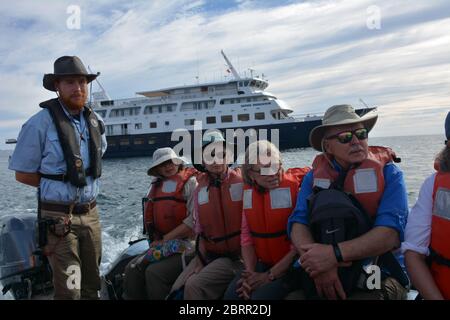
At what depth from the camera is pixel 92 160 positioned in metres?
2.93

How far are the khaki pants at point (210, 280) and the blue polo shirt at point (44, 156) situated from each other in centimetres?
105

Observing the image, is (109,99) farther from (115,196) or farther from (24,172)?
(24,172)

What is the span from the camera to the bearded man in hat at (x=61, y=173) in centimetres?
265

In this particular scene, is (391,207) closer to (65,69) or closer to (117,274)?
(65,69)

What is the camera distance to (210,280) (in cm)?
286

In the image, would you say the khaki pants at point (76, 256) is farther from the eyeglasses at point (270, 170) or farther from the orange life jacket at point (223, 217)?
the eyeglasses at point (270, 170)

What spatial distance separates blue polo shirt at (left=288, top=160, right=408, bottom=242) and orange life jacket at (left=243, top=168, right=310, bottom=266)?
0.20 metres

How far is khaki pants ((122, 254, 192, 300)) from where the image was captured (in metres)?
3.32

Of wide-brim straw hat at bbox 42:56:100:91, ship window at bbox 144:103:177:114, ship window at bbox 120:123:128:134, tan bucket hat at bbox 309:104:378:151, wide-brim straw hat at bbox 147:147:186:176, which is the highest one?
ship window at bbox 144:103:177:114

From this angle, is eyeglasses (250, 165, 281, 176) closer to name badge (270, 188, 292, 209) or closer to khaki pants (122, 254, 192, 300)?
name badge (270, 188, 292, 209)

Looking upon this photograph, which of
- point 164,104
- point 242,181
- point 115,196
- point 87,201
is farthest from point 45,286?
point 164,104

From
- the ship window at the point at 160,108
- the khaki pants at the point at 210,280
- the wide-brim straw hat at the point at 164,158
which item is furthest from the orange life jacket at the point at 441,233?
the ship window at the point at 160,108

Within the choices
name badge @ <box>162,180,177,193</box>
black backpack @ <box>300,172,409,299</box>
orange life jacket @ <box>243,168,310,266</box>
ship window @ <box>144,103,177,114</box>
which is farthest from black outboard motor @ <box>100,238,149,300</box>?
ship window @ <box>144,103,177,114</box>
